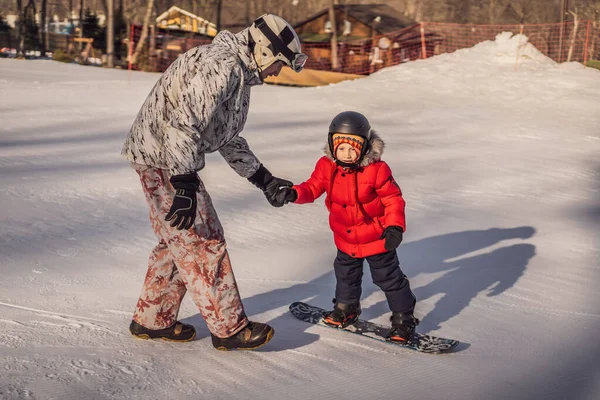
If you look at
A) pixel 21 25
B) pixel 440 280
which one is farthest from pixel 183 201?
pixel 21 25

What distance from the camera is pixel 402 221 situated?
156 inches

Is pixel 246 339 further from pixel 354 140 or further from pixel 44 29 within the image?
pixel 44 29

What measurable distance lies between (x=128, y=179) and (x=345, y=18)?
29455mm

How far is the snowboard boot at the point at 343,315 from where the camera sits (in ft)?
14.1

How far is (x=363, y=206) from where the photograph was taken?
4066 millimetres

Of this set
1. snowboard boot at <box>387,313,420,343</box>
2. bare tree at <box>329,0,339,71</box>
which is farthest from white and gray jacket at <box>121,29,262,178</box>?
bare tree at <box>329,0,339,71</box>

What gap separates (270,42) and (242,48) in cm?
13

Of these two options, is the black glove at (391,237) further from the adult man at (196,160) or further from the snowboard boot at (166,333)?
the snowboard boot at (166,333)

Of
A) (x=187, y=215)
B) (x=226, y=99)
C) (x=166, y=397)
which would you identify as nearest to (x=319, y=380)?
(x=166, y=397)

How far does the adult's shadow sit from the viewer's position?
196 inches

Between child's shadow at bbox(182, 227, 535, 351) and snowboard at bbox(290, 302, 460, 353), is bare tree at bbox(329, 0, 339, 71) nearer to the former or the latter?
child's shadow at bbox(182, 227, 535, 351)

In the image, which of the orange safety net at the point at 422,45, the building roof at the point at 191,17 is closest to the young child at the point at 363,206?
the orange safety net at the point at 422,45

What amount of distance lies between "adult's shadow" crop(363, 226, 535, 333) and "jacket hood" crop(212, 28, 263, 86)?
6.17 feet

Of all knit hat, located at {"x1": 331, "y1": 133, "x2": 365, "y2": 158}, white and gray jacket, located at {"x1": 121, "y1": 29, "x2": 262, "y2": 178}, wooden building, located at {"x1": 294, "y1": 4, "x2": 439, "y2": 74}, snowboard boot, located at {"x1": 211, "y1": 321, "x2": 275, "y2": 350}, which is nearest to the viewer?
white and gray jacket, located at {"x1": 121, "y1": 29, "x2": 262, "y2": 178}
